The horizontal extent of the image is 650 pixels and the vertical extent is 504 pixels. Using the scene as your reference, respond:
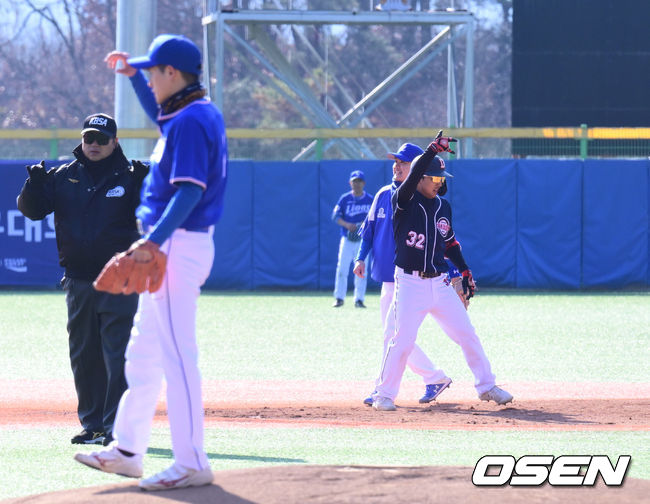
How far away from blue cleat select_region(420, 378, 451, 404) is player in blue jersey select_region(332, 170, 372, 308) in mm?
8559

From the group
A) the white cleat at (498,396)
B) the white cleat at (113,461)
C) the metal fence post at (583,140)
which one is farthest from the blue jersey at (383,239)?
the metal fence post at (583,140)

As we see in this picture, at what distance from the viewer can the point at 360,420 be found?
7.64 metres

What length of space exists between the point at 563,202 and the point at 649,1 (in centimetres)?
411

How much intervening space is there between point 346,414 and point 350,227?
9.51 m

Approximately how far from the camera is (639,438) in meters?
6.83

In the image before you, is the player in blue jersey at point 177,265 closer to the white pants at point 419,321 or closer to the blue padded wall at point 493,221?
the white pants at point 419,321

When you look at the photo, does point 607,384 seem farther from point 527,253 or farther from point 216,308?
point 527,253

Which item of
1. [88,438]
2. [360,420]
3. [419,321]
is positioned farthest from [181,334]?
[419,321]

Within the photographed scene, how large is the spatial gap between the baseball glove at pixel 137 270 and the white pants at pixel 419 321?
3.57m

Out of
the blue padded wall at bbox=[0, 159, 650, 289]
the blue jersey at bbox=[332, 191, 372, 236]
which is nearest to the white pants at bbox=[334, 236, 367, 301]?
the blue jersey at bbox=[332, 191, 372, 236]

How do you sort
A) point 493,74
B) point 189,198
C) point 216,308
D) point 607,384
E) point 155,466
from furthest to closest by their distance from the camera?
point 493,74
point 216,308
point 607,384
point 155,466
point 189,198

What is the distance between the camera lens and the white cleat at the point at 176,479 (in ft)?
15.8

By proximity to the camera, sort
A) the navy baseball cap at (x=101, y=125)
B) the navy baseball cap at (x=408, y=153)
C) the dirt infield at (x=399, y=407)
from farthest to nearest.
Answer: the navy baseball cap at (x=408, y=153) < the dirt infield at (x=399, y=407) < the navy baseball cap at (x=101, y=125)

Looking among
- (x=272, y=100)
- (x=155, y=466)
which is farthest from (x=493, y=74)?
(x=155, y=466)
